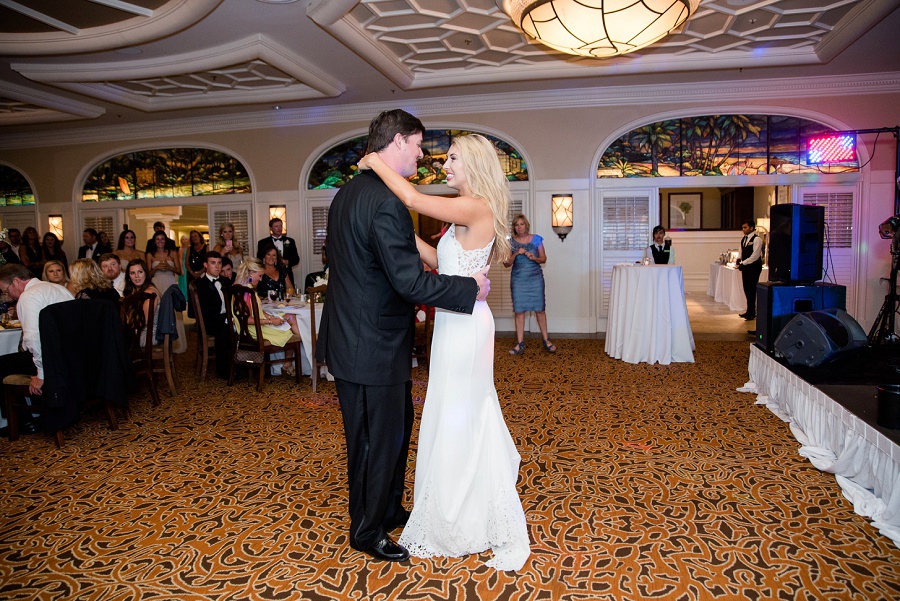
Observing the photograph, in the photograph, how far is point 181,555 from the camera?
243 cm

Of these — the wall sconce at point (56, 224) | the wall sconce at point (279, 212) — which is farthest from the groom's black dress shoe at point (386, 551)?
the wall sconce at point (56, 224)

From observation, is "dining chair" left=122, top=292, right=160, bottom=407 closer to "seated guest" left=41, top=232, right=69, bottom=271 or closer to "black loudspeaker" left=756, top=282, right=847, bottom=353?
"black loudspeaker" left=756, top=282, right=847, bottom=353

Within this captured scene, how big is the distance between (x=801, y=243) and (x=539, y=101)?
15.1ft

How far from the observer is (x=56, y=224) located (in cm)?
1027

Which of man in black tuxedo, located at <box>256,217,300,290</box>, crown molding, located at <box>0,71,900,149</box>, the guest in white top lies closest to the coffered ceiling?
crown molding, located at <box>0,71,900,149</box>

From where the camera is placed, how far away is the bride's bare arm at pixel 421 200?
83.2 inches

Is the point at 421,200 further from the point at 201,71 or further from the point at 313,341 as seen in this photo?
the point at 201,71

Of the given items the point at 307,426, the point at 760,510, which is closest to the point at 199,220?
the point at 307,426

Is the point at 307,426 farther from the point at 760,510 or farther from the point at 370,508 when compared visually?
the point at 760,510

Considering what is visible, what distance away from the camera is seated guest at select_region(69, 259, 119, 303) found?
4.24 m

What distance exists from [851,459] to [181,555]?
3396 mm

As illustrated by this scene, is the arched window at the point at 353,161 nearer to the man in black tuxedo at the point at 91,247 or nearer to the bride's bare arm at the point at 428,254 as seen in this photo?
the man in black tuxedo at the point at 91,247

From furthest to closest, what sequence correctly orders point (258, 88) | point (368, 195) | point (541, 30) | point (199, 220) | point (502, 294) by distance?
point (199, 220)
point (502, 294)
point (258, 88)
point (541, 30)
point (368, 195)

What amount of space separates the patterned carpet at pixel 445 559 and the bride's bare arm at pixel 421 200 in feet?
4.77
